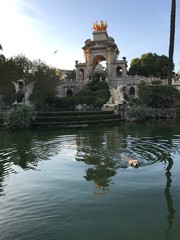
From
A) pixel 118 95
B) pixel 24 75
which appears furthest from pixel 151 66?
pixel 118 95

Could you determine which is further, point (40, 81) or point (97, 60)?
point (97, 60)

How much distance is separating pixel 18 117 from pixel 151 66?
201ft

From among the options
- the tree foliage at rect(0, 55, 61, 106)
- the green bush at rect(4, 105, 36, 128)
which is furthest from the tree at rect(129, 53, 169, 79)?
the green bush at rect(4, 105, 36, 128)

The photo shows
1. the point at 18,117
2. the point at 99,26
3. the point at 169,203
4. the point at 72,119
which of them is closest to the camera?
the point at 169,203

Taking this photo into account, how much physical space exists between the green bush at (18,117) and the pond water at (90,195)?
11.4 metres

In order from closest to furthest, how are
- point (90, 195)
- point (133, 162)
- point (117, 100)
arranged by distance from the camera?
1. point (90, 195)
2. point (133, 162)
3. point (117, 100)

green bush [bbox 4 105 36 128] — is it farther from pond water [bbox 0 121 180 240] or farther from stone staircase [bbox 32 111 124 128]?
pond water [bbox 0 121 180 240]

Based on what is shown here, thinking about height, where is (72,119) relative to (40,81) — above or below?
below

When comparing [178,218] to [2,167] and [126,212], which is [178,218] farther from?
[2,167]

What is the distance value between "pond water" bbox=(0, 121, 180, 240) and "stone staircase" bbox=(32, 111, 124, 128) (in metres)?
12.8

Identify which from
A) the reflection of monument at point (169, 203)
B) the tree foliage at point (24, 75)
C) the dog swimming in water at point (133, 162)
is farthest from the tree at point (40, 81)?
the reflection of monument at point (169, 203)

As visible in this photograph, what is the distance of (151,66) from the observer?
78.8 metres

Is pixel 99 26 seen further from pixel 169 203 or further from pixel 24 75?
pixel 169 203

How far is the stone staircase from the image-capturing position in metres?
24.9
